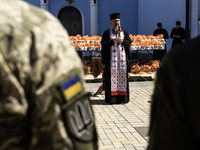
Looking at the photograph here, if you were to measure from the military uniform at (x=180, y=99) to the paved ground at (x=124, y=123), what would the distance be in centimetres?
344

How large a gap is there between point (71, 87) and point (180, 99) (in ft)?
1.13

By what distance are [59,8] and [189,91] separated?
1799 centimetres

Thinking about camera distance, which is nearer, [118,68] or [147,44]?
[118,68]

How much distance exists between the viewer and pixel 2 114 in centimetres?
103

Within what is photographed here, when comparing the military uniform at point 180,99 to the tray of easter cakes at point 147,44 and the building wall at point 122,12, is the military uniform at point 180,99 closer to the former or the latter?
the tray of easter cakes at point 147,44

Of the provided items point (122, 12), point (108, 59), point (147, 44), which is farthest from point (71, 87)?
point (122, 12)

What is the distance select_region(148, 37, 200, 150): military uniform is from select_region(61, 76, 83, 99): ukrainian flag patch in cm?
25

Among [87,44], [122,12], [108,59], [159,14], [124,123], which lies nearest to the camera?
[124,123]

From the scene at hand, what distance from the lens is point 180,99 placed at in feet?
2.93

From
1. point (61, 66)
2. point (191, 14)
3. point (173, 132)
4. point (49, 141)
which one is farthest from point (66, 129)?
point (191, 14)

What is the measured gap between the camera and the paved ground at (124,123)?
4.53 metres

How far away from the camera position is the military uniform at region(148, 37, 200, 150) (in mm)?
883

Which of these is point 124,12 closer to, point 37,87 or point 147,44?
point 147,44

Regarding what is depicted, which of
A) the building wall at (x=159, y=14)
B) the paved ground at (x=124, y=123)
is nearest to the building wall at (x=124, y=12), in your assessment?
the building wall at (x=159, y=14)
